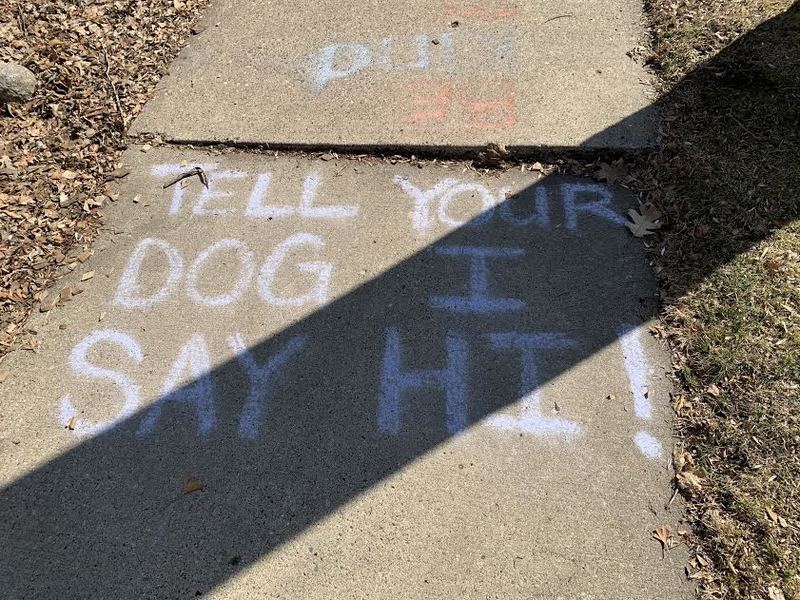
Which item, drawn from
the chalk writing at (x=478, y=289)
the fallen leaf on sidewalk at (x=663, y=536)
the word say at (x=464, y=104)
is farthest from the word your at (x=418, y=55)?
the fallen leaf on sidewalk at (x=663, y=536)

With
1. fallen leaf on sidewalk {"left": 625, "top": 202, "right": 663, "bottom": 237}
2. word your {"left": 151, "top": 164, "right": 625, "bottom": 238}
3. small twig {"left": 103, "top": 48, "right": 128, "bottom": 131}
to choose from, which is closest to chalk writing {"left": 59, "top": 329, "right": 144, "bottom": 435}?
word your {"left": 151, "top": 164, "right": 625, "bottom": 238}

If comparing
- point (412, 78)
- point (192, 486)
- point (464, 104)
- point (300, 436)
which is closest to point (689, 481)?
point (300, 436)

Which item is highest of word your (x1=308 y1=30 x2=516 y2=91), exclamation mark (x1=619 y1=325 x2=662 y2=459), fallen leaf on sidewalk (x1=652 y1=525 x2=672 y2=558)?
word your (x1=308 y1=30 x2=516 y2=91)

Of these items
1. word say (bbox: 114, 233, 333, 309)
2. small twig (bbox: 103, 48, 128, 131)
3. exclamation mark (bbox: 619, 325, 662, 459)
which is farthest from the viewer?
small twig (bbox: 103, 48, 128, 131)

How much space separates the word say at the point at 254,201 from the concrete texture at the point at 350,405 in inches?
0.6

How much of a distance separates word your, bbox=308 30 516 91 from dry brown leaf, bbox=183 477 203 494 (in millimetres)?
2574

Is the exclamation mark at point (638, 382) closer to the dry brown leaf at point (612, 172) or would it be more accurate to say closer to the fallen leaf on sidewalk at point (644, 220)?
the fallen leaf on sidewalk at point (644, 220)

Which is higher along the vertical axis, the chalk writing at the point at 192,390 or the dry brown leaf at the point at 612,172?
the dry brown leaf at the point at 612,172

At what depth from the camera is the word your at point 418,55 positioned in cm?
393

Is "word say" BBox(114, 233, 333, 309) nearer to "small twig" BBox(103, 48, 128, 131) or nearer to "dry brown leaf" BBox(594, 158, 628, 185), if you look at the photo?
"small twig" BBox(103, 48, 128, 131)

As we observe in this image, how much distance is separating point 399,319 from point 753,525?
66.4 inches

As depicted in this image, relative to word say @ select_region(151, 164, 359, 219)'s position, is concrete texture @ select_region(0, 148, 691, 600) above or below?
below

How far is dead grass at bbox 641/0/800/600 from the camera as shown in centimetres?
229

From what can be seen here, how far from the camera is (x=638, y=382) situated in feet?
8.74
